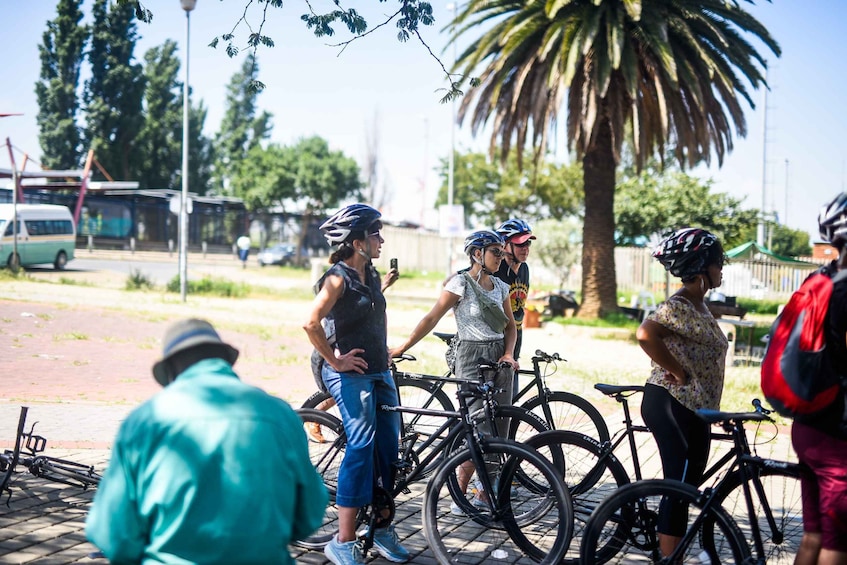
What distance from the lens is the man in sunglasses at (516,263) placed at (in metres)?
6.43

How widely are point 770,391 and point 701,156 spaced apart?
58.1 ft

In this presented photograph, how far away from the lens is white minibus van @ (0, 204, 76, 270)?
2867 cm

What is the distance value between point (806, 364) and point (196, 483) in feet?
7.48

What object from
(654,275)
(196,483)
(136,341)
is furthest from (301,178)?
(196,483)

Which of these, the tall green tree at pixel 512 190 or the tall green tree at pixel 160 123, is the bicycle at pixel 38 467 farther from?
the tall green tree at pixel 160 123

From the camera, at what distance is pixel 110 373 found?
36.5ft

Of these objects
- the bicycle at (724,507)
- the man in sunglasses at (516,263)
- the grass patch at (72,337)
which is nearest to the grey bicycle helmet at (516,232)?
the man in sunglasses at (516,263)

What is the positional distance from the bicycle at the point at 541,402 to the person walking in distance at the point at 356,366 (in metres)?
0.80

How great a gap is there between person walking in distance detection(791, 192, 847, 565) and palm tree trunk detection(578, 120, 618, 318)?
16.1 metres

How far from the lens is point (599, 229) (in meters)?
19.9

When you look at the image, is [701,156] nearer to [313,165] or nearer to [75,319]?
[75,319]

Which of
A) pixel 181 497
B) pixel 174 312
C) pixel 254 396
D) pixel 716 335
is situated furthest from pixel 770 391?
pixel 174 312

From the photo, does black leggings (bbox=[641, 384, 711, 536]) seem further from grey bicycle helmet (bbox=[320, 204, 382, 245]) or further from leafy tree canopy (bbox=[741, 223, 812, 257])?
leafy tree canopy (bbox=[741, 223, 812, 257])

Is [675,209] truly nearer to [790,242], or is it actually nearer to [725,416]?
[725,416]
